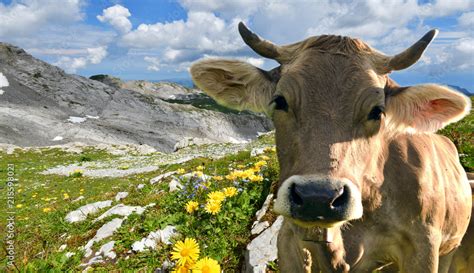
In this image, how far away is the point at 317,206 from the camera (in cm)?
308

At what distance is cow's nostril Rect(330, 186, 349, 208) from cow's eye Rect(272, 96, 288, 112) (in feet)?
3.93

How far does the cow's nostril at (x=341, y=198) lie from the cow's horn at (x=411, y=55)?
1730mm

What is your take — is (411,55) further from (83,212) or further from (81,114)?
(81,114)

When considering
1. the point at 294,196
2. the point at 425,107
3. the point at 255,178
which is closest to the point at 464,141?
the point at 255,178

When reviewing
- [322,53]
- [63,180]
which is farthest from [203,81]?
[63,180]

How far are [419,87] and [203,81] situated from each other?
8.46 ft

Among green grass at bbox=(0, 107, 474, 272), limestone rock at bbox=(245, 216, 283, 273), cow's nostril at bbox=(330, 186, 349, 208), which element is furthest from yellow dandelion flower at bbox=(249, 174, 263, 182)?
cow's nostril at bbox=(330, 186, 349, 208)

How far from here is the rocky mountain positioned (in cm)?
9050

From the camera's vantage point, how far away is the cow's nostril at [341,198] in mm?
3135

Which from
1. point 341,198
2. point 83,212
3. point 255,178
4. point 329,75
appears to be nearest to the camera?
point 341,198

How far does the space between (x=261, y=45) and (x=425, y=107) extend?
2.01 metres

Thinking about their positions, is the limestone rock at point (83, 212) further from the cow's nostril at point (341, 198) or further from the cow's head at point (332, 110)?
the cow's nostril at point (341, 198)

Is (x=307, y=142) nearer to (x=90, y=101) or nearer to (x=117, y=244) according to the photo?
(x=117, y=244)

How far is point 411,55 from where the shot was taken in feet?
13.5
